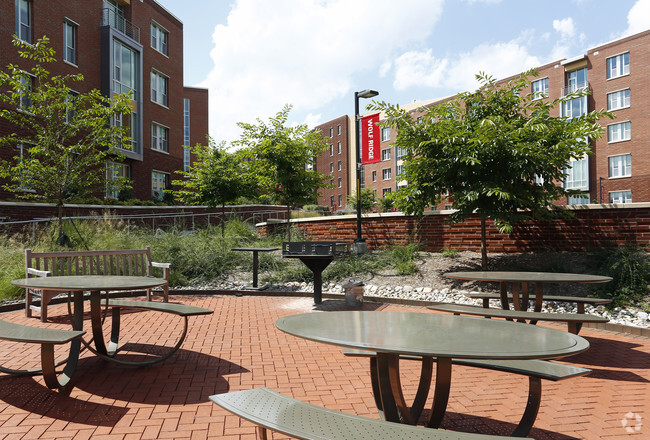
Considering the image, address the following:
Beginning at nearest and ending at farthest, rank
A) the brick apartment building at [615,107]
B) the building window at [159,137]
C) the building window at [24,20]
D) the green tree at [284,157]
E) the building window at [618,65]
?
1. the green tree at [284,157]
2. the building window at [24,20]
3. the building window at [159,137]
4. the brick apartment building at [615,107]
5. the building window at [618,65]

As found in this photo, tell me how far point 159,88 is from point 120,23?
435 centimetres

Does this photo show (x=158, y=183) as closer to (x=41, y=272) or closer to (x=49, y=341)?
(x=41, y=272)

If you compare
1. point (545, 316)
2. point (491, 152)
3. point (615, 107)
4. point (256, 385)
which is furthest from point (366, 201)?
point (256, 385)

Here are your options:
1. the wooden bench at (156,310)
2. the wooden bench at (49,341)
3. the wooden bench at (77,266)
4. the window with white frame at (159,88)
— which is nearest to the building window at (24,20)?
the window with white frame at (159,88)

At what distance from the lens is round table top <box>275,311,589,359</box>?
83.1 inches

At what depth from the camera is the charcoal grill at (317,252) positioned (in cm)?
786

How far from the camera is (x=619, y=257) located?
7.98m

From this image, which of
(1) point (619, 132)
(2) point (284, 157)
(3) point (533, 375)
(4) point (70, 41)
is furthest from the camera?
(1) point (619, 132)

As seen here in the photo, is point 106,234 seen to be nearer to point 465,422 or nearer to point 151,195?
point 465,422

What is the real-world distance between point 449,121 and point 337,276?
14.1ft

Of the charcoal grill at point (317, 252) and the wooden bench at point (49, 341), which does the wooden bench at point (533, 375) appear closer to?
the wooden bench at point (49, 341)

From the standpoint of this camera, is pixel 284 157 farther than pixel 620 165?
No

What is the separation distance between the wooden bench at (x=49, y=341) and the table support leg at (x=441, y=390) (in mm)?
2696

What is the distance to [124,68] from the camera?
2506cm
